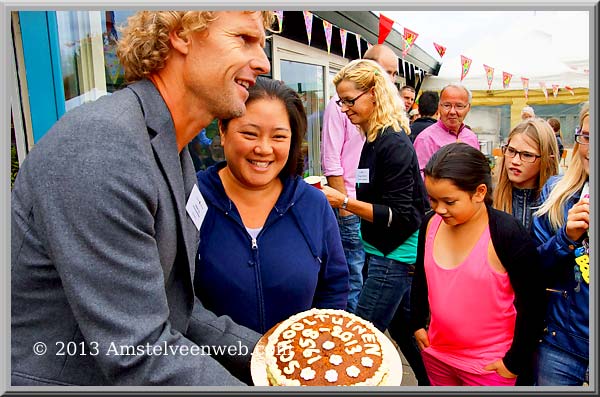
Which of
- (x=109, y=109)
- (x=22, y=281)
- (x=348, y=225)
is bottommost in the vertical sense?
(x=348, y=225)

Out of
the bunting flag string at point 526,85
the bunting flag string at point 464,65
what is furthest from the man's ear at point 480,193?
the bunting flag string at point 464,65

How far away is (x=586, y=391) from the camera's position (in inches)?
40.2

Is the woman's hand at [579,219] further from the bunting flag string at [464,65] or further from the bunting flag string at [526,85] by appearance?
the bunting flag string at [464,65]

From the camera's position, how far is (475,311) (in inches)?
50.4

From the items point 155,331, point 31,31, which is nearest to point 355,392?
point 155,331

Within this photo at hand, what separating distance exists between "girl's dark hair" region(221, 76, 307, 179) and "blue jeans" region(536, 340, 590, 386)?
901mm

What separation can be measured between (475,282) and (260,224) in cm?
66

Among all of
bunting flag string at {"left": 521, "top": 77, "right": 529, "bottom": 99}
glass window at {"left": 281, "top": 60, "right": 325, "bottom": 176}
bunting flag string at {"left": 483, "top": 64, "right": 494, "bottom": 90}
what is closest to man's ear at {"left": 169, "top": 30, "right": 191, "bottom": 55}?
glass window at {"left": 281, "top": 60, "right": 325, "bottom": 176}

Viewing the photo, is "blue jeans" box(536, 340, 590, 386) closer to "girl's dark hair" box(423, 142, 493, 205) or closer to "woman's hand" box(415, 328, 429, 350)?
"woman's hand" box(415, 328, 429, 350)

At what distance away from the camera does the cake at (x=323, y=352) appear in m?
0.98

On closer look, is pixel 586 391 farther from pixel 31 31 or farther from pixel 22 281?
pixel 31 31

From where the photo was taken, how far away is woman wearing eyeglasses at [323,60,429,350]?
1828mm

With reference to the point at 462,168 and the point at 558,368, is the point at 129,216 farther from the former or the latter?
the point at 558,368

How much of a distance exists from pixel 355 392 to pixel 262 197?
0.58m
